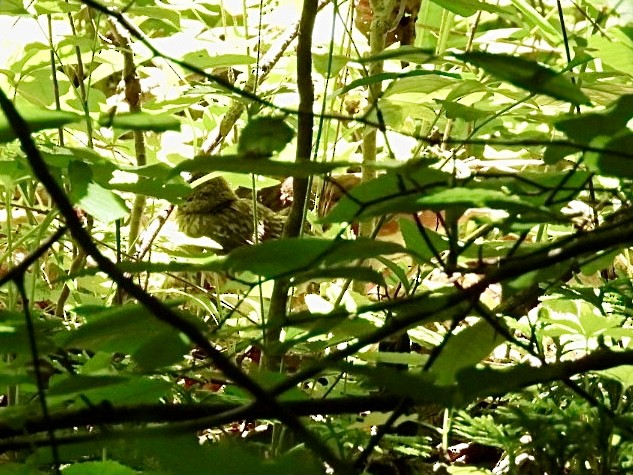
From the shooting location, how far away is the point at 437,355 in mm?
423

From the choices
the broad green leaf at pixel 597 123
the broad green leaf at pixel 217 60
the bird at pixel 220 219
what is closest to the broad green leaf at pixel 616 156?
the broad green leaf at pixel 597 123

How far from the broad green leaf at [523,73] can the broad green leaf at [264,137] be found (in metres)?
0.08

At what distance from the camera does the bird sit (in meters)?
1.65

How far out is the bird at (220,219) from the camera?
1.65 meters

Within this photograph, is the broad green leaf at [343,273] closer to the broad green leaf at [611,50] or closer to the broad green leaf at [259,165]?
the broad green leaf at [259,165]

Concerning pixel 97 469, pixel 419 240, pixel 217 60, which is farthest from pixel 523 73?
pixel 217 60

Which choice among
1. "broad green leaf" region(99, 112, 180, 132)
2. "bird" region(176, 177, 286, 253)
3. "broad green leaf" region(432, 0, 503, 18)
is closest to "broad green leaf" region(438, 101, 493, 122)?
"broad green leaf" region(432, 0, 503, 18)

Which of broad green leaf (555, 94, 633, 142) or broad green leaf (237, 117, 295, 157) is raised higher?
broad green leaf (555, 94, 633, 142)

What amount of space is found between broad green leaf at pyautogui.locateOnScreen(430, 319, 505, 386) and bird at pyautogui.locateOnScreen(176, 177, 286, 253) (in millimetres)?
1203

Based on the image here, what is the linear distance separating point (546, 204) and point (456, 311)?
0.07 metres

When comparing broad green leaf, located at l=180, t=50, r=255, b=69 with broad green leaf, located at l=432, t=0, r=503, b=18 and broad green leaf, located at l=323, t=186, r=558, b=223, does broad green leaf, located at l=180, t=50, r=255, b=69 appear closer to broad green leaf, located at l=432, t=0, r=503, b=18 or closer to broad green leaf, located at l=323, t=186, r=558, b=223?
broad green leaf, located at l=432, t=0, r=503, b=18

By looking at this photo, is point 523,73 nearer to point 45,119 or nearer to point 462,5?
point 45,119

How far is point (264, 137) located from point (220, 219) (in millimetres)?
1345

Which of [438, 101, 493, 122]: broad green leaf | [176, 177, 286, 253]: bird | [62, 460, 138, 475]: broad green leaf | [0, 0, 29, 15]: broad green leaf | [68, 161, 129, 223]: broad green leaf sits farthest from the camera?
[176, 177, 286, 253]: bird
